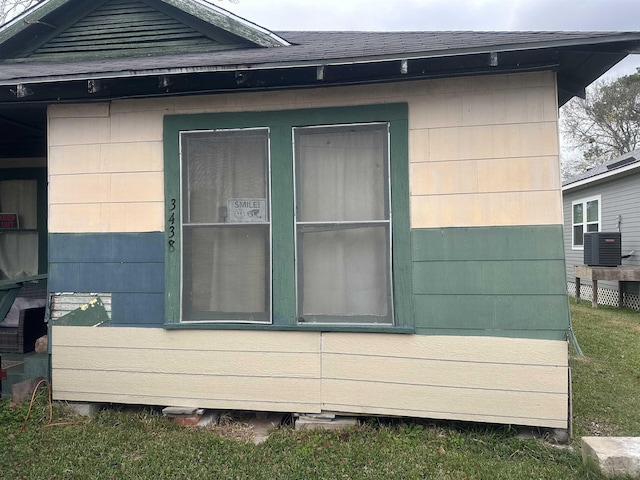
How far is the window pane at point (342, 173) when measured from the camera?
344 cm

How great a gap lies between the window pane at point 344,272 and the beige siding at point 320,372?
0.21m

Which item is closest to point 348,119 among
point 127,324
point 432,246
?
point 432,246

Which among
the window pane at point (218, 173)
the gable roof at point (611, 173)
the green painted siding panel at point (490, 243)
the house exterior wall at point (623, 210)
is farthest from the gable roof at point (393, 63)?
the house exterior wall at point (623, 210)

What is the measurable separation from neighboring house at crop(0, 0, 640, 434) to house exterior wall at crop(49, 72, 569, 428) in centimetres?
1

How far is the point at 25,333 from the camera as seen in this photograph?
420cm

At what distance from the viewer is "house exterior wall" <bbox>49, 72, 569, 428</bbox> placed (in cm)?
322

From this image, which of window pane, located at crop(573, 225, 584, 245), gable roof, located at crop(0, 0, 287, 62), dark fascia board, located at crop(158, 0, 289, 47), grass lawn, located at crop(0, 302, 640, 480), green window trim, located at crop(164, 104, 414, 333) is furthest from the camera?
window pane, located at crop(573, 225, 584, 245)

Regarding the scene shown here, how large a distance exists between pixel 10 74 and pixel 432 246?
11.5 ft

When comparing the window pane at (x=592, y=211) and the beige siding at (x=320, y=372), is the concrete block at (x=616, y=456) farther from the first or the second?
the window pane at (x=592, y=211)

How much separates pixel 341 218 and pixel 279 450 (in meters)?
1.64

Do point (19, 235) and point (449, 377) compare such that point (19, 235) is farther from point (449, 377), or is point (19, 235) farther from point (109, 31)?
point (449, 377)

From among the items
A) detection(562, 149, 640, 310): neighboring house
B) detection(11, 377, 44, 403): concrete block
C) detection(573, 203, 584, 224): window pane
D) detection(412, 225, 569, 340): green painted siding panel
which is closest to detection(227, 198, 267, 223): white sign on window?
detection(412, 225, 569, 340): green painted siding panel

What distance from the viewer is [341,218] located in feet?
11.4

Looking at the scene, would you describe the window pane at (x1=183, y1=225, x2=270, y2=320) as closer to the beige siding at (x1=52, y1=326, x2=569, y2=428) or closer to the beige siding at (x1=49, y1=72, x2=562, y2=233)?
the beige siding at (x1=52, y1=326, x2=569, y2=428)
